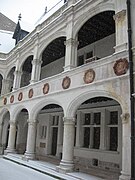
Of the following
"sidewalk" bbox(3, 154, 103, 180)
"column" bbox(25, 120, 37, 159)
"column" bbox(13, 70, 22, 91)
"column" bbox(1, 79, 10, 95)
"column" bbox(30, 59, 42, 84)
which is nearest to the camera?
"sidewalk" bbox(3, 154, 103, 180)

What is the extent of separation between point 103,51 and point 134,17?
4.69m

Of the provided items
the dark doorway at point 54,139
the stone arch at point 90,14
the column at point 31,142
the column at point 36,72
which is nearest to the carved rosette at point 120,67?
the stone arch at point 90,14

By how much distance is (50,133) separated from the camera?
60.1ft

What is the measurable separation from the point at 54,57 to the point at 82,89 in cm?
722

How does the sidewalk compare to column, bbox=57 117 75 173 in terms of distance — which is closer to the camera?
the sidewalk

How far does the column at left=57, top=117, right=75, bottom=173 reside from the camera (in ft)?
33.9

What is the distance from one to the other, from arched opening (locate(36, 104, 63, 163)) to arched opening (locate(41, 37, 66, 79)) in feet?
9.60

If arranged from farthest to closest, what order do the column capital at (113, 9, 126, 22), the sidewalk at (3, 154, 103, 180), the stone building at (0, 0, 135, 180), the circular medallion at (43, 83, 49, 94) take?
the circular medallion at (43, 83, 49, 94) < the sidewalk at (3, 154, 103, 180) < the column capital at (113, 9, 126, 22) < the stone building at (0, 0, 135, 180)

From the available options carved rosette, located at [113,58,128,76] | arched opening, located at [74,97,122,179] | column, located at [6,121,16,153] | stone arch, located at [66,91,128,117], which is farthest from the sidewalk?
carved rosette, located at [113,58,128,76]

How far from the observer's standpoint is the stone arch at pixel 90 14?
10.3m

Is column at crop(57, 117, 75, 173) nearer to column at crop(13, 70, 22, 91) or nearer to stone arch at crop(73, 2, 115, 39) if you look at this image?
stone arch at crop(73, 2, 115, 39)

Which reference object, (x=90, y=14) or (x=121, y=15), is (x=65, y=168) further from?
(x=90, y=14)

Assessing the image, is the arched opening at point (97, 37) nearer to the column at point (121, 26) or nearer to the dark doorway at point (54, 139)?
the column at point (121, 26)

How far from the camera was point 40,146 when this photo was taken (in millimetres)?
19141
